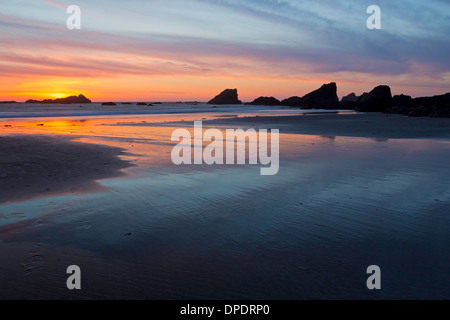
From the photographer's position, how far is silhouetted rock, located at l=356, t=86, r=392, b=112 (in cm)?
6869

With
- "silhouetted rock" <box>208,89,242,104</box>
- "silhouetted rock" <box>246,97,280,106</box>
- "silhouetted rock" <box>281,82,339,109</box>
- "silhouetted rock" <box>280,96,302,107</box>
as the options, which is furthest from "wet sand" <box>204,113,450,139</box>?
"silhouetted rock" <box>208,89,242,104</box>

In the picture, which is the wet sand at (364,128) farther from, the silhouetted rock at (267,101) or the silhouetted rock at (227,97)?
the silhouetted rock at (227,97)

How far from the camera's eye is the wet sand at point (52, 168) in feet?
24.3

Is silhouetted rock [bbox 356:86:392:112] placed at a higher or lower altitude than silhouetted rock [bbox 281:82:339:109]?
lower

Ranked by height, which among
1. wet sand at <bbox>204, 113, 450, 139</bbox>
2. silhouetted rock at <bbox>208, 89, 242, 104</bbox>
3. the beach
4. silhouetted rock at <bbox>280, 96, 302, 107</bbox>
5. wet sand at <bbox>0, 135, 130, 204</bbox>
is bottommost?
the beach

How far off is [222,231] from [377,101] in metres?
73.6

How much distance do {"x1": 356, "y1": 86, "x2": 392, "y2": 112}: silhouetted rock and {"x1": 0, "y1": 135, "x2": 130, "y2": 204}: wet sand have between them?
65.6 metres

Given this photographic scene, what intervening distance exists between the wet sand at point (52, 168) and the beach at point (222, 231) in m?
0.06

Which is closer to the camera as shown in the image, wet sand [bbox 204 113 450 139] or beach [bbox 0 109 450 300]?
beach [bbox 0 109 450 300]

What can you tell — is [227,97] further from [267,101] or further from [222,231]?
[222,231]

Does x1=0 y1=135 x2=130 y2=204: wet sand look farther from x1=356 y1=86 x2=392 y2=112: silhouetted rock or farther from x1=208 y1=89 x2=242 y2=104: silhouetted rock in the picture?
x1=208 y1=89 x2=242 y2=104: silhouetted rock

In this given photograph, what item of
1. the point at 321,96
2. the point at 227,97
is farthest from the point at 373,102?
the point at 227,97

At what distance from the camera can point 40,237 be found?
4824 mm
